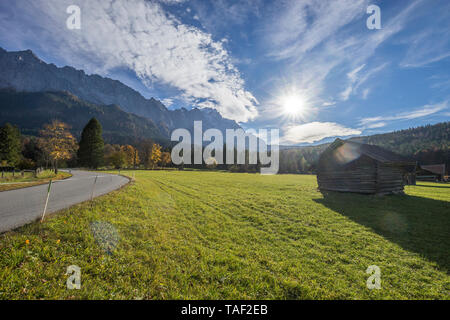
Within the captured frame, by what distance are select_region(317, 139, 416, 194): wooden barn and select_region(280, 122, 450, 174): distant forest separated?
71.0m

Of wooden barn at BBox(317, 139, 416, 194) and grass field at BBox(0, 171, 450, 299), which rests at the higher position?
wooden barn at BBox(317, 139, 416, 194)

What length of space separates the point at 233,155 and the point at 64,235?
94.8 meters

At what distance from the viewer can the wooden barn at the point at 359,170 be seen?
16383 millimetres

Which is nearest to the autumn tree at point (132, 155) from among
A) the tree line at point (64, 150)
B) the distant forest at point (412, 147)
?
the tree line at point (64, 150)

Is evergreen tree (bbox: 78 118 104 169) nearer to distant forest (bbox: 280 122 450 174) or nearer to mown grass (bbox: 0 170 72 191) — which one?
mown grass (bbox: 0 170 72 191)

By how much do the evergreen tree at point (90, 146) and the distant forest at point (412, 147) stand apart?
89381mm

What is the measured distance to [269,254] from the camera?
5426mm

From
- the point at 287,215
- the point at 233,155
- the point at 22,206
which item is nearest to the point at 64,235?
the point at 22,206

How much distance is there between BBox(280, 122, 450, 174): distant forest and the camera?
256 ft

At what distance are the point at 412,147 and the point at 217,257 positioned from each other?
153880mm

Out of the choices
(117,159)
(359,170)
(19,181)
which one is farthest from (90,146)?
(359,170)

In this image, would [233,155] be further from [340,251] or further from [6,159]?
[340,251]

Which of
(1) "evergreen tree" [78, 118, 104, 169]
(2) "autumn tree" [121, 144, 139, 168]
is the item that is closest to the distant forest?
(2) "autumn tree" [121, 144, 139, 168]

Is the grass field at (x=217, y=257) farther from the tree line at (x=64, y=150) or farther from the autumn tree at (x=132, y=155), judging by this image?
the autumn tree at (x=132, y=155)
